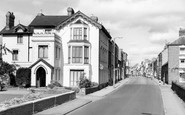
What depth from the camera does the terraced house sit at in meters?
43.0

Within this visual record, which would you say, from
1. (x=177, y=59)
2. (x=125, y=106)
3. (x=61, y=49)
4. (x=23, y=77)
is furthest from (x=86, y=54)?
(x=177, y=59)

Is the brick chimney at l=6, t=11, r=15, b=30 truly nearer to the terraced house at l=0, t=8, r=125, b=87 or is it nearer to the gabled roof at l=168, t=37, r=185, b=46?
the terraced house at l=0, t=8, r=125, b=87

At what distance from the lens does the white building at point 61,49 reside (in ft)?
141

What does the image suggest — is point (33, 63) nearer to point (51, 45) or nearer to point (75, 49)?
point (51, 45)

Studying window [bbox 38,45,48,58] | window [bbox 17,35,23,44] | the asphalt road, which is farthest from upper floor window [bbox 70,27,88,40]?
the asphalt road

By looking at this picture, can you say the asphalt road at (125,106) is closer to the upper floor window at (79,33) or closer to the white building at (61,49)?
the white building at (61,49)

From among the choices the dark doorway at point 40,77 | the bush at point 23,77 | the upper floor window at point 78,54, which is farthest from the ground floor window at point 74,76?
the bush at point 23,77

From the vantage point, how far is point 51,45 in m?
42.8

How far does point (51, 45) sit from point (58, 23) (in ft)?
27.2

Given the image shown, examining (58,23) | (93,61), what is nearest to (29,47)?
(58,23)

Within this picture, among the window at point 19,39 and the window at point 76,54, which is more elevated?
the window at point 19,39

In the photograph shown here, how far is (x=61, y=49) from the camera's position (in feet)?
152

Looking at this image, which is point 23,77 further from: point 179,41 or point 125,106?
point 179,41

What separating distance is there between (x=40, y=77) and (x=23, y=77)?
8.84ft
